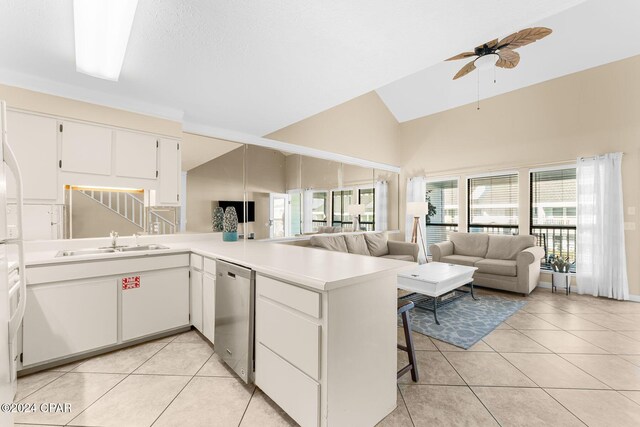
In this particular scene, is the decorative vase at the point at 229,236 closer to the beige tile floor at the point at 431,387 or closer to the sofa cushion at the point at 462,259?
the beige tile floor at the point at 431,387

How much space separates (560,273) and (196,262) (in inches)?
213

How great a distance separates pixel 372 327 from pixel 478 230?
5.10m

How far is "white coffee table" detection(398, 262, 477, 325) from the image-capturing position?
3.22m

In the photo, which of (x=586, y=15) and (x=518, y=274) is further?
(x=518, y=274)

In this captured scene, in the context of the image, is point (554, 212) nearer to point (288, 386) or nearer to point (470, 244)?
point (470, 244)

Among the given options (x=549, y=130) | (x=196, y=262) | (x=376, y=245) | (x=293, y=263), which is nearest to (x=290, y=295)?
(x=293, y=263)

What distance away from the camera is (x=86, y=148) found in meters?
2.73

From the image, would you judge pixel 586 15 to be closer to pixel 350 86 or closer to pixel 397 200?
pixel 350 86

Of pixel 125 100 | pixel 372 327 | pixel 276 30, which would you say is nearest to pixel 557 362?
pixel 372 327

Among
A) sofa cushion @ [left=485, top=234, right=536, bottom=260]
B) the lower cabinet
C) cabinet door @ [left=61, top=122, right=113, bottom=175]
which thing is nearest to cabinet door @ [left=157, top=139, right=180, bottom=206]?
cabinet door @ [left=61, top=122, right=113, bottom=175]

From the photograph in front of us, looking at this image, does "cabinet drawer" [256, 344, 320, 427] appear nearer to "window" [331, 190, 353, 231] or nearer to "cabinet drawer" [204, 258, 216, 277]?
"cabinet drawer" [204, 258, 216, 277]

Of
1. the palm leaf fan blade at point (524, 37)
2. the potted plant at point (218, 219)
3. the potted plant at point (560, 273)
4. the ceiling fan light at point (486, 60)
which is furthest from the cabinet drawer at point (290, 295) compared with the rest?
the potted plant at point (560, 273)

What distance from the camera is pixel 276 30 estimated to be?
186 cm

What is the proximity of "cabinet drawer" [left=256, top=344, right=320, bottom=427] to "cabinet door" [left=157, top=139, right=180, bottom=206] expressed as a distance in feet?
7.30
